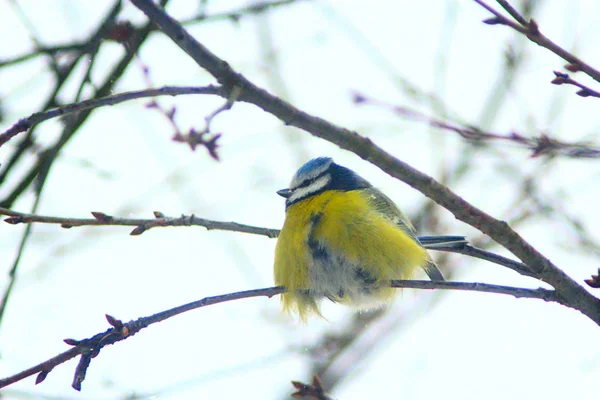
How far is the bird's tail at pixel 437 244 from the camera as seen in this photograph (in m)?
3.21

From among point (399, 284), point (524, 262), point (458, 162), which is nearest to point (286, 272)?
point (399, 284)

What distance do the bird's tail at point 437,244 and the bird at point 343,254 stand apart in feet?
0.05

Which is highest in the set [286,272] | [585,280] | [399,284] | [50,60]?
[50,60]

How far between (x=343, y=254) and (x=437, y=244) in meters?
0.69

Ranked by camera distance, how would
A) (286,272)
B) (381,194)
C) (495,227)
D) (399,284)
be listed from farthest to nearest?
(381,194) → (286,272) → (399,284) → (495,227)

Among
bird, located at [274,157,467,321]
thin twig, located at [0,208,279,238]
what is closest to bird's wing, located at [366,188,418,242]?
bird, located at [274,157,467,321]

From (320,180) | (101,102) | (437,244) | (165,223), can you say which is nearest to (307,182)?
(320,180)

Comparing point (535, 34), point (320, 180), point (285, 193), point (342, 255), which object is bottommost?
point (535, 34)

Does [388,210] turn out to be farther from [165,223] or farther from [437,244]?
[165,223]

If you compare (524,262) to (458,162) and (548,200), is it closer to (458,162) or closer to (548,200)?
(548,200)

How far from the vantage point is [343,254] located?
3824mm

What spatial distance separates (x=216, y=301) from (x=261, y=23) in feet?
20.7

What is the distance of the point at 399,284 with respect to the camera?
3.42 metres

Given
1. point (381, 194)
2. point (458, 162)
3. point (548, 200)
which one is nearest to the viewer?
point (381, 194)
